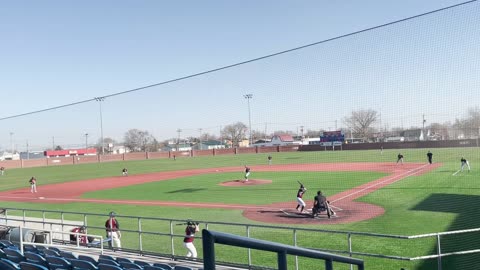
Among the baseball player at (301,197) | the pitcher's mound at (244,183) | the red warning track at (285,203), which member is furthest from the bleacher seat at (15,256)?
the pitcher's mound at (244,183)

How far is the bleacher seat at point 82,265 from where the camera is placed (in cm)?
701

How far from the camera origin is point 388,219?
17000 millimetres

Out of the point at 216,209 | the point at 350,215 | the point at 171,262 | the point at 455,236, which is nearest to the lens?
the point at 171,262

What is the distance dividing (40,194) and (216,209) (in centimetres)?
1863

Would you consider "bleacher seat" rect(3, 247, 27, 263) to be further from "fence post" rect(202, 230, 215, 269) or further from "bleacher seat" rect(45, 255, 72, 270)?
"fence post" rect(202, 230, 215, 269)

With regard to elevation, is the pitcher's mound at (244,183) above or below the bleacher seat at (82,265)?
below

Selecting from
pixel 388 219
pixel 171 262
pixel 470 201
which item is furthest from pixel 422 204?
pixel 171 262

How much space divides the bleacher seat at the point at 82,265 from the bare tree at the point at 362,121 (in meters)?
11.7

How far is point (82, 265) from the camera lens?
7.13 meters

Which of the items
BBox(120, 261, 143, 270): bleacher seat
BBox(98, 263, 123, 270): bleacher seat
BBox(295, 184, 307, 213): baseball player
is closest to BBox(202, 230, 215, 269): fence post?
BBox(98, 263, 123, 270): bleacher seat

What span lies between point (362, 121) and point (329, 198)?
688 centimetres

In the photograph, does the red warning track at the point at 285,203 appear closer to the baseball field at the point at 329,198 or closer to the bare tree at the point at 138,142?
the baseball field at the point at 329,198

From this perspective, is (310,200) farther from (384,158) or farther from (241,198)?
(384,158)

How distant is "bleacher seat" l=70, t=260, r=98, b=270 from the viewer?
23.0 ft
